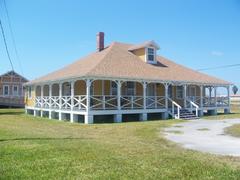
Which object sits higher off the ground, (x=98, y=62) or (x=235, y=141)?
(x=98, y=62)

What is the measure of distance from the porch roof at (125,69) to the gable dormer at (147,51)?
0.48 meters

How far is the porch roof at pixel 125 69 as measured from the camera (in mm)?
21961

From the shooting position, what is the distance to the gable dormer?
91.2 ft

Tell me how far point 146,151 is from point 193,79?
1917 centimetres

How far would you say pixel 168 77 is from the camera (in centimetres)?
2550

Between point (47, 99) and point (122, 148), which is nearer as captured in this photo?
point (122, 148)

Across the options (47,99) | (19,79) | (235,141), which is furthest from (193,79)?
(19,79)

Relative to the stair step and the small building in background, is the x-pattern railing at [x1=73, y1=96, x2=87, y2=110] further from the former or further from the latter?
the small building in background

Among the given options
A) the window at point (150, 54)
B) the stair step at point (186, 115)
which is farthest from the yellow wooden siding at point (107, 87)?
the window at point (150, 54)

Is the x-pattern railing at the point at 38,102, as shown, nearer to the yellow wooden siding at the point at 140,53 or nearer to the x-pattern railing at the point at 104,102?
the x-pattern railing at the point at 104,102

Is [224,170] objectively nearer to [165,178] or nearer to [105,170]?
[165,178]

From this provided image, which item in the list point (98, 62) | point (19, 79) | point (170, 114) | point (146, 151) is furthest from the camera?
point (19, 79)

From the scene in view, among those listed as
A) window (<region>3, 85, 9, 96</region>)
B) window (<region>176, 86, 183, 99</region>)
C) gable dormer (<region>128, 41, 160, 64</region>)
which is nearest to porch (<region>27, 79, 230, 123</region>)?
window (<region>176, 86, 183, 99</region>)

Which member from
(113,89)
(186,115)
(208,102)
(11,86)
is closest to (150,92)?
(186,115)
